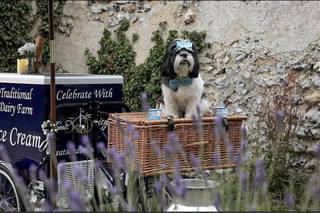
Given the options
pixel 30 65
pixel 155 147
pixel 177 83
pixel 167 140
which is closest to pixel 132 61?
pixel 30 65

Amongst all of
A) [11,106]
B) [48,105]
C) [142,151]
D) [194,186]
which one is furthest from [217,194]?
[11,106]

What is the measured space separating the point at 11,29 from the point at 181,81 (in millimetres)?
4368

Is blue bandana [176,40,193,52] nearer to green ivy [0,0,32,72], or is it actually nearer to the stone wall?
the stone wall

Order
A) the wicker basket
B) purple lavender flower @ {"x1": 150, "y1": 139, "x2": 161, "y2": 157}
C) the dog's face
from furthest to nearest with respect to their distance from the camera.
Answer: the dog's face < the wicker basket < purple lavender flower @ {"x1": 150, "y1": 139, "x2": 161, "y2": 157}

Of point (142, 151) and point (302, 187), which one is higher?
point (142, 151)

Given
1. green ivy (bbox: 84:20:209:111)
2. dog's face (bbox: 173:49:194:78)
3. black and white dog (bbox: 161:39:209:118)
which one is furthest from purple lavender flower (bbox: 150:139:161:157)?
green ivy (bbox: 84:20:209:111)

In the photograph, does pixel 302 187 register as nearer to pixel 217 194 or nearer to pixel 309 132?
pixel 309 132

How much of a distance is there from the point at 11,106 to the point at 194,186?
2279 millimetres

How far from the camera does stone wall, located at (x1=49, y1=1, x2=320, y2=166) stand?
5.76 meters

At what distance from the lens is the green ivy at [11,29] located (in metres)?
7.79

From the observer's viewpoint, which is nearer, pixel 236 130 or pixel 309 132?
pixel 236 130

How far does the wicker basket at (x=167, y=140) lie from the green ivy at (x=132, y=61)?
270 cm

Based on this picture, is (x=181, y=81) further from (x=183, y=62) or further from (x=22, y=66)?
(x=22, y=66)

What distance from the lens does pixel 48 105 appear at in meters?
4.30
